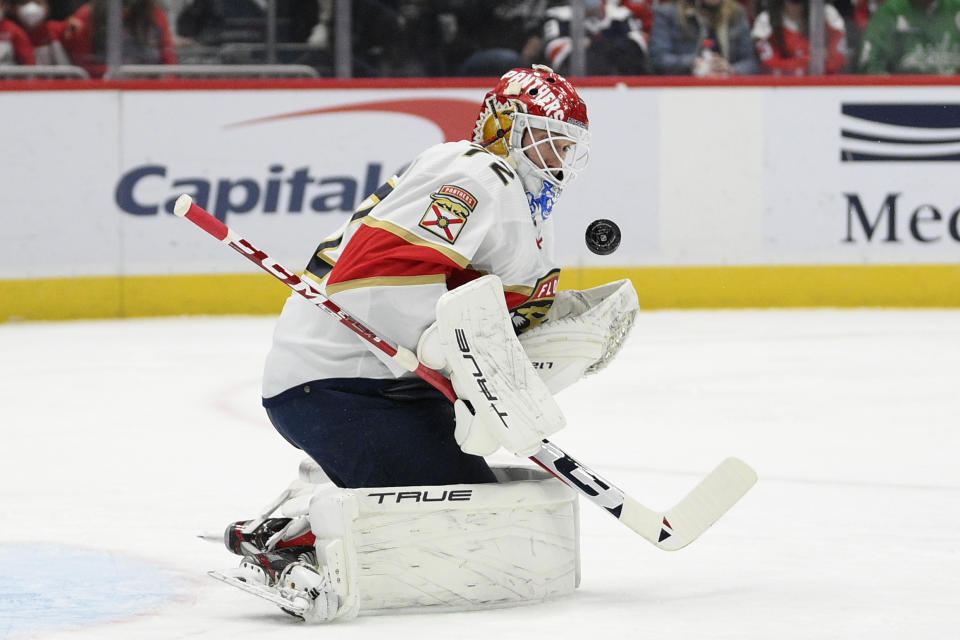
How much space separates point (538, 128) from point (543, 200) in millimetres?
128

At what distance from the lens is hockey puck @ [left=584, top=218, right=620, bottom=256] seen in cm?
292

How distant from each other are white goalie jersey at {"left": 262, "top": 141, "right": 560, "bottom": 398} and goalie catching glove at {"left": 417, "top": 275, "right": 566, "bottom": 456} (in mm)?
86

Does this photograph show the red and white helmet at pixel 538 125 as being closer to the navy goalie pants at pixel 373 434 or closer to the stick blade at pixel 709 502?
the navy goalie pants at pixel 373 434

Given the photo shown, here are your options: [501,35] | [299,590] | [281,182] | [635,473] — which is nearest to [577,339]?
[299,590]

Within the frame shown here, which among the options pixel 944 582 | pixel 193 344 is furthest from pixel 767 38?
pixel 944 582

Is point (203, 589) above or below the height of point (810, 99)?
below

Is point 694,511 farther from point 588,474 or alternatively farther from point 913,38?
point 913,38

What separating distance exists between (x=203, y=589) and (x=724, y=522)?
115cm

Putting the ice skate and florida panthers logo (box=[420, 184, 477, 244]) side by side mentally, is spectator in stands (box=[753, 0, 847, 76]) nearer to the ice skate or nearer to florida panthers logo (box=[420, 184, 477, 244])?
florida panthers logo (box=[420, 184, 477, 244])

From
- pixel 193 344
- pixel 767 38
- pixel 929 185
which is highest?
pixel 767 38

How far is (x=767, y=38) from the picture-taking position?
305 inches

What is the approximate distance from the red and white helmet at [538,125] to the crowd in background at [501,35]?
4620 millimetres

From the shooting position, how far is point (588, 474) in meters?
2.81

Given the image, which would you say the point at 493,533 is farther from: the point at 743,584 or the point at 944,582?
the point at 944,582
